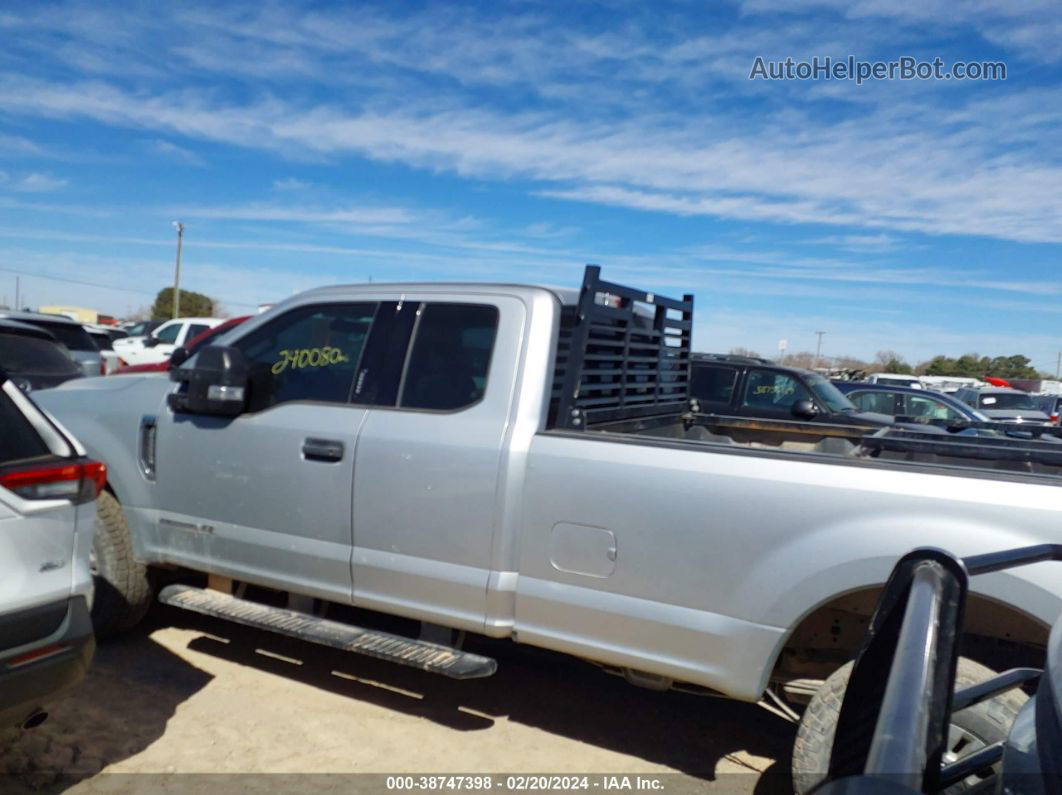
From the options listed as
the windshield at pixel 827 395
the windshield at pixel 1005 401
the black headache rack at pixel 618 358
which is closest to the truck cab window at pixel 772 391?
the windshield at pixel 827 395

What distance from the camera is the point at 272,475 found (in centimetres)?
415

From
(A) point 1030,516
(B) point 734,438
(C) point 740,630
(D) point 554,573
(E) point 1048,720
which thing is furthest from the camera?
(B) point 734,438

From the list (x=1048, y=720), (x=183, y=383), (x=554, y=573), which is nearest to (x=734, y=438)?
(x=554, y=573)

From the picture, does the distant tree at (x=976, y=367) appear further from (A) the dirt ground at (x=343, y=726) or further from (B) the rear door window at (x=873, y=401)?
(A) the dirt ground at (x=343, y=726)

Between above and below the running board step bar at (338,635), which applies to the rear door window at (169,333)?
above

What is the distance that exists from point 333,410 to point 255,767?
5.08 ft

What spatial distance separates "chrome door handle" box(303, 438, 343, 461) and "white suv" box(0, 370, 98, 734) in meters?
0.96

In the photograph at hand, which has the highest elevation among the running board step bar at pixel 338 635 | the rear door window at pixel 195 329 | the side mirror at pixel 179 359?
the rear door window at pixel 195 329

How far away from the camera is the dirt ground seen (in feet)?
11.7

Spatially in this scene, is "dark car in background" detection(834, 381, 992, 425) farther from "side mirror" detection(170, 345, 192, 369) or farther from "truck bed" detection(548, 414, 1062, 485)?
"side mirror" detection(170, 345, 192, 369)

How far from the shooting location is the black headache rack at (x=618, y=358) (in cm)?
388

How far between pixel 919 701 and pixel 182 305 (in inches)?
1957

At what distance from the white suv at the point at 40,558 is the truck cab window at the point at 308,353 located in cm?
117

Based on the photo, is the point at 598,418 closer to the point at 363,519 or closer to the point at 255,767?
the point at 363,519
